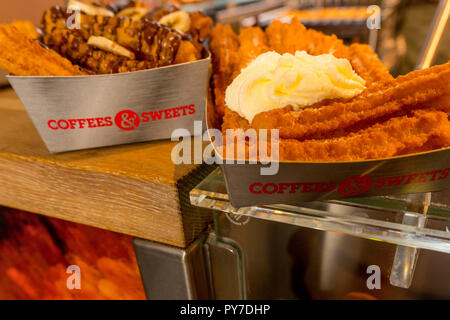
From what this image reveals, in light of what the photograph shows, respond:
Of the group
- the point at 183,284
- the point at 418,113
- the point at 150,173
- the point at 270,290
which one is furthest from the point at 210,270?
the point at 418,113

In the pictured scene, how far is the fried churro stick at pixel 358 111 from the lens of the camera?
783 millimetres

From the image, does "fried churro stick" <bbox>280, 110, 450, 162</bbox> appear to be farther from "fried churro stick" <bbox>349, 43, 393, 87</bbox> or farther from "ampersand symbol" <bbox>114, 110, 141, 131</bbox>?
"ampersand symbol" <bbox>114, 110, 141, 131</bbox>

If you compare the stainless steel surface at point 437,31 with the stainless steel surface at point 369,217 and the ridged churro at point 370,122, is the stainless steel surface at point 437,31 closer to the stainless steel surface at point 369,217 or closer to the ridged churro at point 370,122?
the ridged churro at point 370,122

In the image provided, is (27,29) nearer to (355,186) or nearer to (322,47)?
(322,47)

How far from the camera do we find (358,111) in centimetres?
81

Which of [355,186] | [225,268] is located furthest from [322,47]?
[225,268]

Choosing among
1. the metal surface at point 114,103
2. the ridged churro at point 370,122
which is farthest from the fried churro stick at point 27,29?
the ridged churro at point 370,122

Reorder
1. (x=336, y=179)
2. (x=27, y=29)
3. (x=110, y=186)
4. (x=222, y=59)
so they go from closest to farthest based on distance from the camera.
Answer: (x=336, y=179)
(x=110, y=186)
(x=27, y=29)
(x=222, y=59)

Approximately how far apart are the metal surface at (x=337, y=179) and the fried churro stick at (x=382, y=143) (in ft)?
0.17

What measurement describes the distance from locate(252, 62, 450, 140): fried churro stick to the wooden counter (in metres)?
0.32

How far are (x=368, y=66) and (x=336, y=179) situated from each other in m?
0.58

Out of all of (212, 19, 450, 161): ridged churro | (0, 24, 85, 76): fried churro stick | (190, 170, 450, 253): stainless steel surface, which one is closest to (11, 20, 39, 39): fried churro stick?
(0, 24, 85, 76): fried churro stick

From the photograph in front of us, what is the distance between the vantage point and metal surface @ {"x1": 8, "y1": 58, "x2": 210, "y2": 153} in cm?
98
